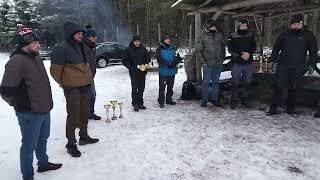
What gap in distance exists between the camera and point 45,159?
183 inches

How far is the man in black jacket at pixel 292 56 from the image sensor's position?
6816 millimetres

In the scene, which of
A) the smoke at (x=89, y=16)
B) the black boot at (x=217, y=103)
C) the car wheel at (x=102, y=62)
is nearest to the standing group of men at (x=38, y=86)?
the black boot at (x=217, y=103)

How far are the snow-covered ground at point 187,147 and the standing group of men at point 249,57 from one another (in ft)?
1.57

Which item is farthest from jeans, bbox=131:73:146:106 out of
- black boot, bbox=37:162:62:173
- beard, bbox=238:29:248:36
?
black boot, bbox=37:162:62:173

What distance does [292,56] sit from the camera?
6.88 meters

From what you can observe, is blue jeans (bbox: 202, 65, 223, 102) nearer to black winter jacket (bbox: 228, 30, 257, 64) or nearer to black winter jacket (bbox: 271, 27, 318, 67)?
black winter jacket (bbox: 228, 30, 257, 64)

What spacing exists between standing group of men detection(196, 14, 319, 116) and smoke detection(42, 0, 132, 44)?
31.0m

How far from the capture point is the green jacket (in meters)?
7.75

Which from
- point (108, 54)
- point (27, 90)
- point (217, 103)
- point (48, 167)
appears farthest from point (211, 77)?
point (108, 54)

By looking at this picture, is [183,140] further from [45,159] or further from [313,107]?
[313,107]

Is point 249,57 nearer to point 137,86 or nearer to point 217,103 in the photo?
point 217,103

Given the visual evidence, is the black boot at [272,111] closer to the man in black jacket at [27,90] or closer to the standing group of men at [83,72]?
the standing group of men at [83,72]

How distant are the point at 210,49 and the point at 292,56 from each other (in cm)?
171

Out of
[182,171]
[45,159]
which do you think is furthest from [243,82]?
[45,159]
